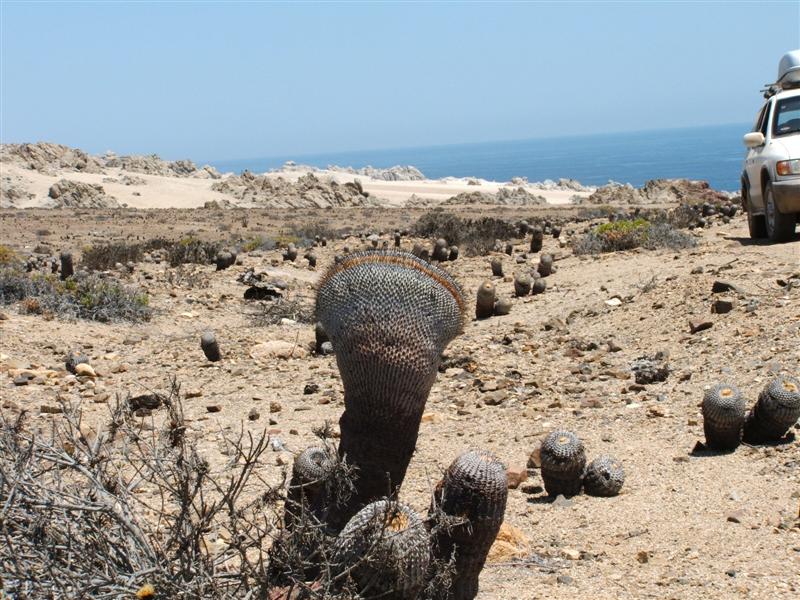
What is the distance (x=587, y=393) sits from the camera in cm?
698

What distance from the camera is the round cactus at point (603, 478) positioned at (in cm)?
499

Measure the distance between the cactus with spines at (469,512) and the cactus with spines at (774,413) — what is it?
2.25 m

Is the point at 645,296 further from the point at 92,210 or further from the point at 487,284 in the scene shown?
the point at 92,210

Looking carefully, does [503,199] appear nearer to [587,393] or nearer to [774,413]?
[587,393]

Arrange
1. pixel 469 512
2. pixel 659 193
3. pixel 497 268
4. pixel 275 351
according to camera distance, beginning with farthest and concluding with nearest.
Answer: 1. pixel 659 193
2. pixel 497 268
3. pixel 275 351
4. pixel 469 512

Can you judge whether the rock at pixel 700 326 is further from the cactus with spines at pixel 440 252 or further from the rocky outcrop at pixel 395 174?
the rocky outcrop at pixel 395 174

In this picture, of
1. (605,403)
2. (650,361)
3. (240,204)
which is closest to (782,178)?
(650,361)

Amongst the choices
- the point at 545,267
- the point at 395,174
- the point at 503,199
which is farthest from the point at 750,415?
the point at 395,174

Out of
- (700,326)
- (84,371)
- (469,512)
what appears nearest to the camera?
(469,512)

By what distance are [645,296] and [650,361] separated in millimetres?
2059

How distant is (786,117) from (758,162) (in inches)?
24.1

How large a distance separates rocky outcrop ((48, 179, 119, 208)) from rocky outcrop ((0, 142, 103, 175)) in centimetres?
824

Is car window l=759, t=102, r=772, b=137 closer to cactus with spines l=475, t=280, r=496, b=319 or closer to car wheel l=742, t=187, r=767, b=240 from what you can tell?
car wheel l=742, t=187, r=767, b=240

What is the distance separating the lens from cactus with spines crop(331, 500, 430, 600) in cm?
306
